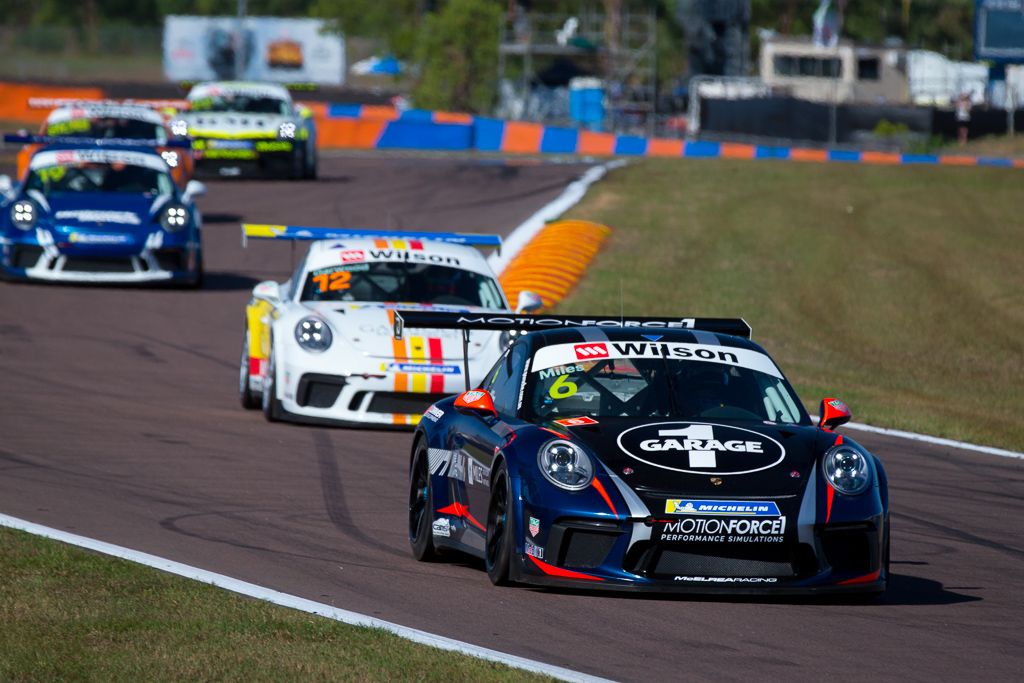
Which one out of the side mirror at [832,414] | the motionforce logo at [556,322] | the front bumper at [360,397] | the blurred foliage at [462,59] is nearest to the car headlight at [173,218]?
the front bumper at [360,397]

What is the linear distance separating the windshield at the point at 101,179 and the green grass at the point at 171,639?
1329 centimetres

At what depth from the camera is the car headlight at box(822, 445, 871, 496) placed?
7223 mm

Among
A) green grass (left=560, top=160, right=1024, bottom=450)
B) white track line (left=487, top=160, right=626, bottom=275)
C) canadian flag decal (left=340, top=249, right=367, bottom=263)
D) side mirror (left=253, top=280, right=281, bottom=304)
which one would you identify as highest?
canadian flag decal (left=340, top=249, right=367, bottom=263)

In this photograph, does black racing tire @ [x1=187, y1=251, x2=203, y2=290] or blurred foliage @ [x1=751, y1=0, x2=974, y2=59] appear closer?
black racing tire @ [x1=187, y1=251, x2=203, y2=290]

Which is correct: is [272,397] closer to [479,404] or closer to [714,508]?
Result: [479,404]

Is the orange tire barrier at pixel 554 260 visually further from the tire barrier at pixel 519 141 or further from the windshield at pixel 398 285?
the tire barrier at pixel 519 141

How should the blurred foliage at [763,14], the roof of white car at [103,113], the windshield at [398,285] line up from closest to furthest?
the windshield at [398,285] → the roof of white car at [103,113] → the blurred foliage at [763,14]

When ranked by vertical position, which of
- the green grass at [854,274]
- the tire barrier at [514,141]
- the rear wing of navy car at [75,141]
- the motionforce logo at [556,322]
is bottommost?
the tire barrier at [514,141]

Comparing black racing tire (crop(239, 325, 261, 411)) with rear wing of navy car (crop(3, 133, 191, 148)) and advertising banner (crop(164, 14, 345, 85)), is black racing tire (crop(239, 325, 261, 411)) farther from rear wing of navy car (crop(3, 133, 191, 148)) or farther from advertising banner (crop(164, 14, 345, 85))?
advertising banner (crop(164, 14, 345, 85))

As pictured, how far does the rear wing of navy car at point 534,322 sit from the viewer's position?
8.80 m

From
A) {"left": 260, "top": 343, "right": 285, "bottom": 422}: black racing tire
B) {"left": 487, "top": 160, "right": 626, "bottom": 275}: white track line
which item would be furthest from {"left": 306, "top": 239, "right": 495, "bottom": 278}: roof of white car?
{"left": 487, "top": 160, "right": 626, "bottom": 275}: white track line

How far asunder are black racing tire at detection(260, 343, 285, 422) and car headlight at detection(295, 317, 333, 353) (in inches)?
9.3

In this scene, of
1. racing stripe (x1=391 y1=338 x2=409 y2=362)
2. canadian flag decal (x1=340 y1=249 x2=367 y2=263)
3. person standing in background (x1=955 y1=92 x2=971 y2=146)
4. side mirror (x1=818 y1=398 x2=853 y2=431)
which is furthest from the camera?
person standing in background (x1=955 y1=92 x2=971 y2=146)

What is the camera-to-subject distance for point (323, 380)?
485 inches
